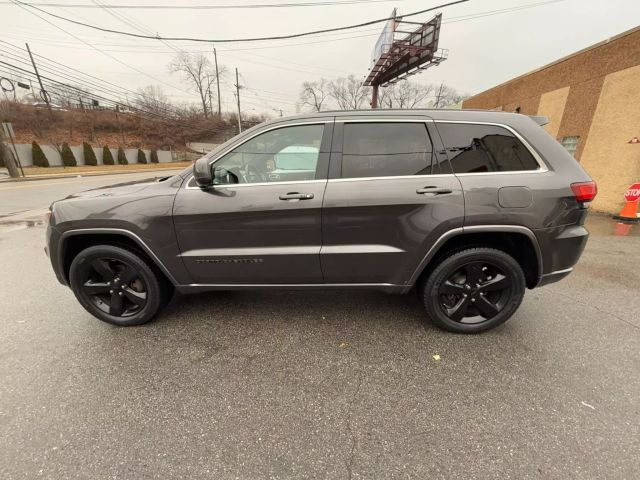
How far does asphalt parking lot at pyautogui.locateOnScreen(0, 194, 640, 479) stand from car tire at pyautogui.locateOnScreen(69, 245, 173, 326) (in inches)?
6.4

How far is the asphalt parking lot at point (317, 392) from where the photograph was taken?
5.51ft

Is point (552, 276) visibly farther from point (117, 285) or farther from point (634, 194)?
→ point (634, 194)

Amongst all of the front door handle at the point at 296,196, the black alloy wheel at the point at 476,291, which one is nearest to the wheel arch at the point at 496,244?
the black alloy wheel at the point at 476,291

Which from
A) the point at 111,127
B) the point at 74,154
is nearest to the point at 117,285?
the point at 74,154

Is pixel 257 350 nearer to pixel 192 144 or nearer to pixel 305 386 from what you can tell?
pixel 305 386

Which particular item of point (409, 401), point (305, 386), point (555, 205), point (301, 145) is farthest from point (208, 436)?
point (555, 205)

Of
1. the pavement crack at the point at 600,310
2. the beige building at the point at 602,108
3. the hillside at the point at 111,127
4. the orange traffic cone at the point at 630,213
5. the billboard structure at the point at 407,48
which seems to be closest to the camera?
the pavement crack at the point at 600,310

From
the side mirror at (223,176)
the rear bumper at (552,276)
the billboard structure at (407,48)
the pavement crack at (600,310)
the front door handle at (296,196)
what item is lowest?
the pavement crack at (600,310)

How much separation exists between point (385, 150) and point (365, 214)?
1.81 feet

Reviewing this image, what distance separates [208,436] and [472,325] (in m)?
2.23

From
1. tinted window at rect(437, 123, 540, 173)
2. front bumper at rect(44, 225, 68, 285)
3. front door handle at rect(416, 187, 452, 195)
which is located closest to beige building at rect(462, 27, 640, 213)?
tinted window at rect(437, 123, 540, 173)

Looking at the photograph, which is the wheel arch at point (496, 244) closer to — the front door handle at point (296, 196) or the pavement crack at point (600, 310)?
the front door handle at point (296, 196)

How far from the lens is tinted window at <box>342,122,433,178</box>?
2457 millimetres

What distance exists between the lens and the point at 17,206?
9523mm
